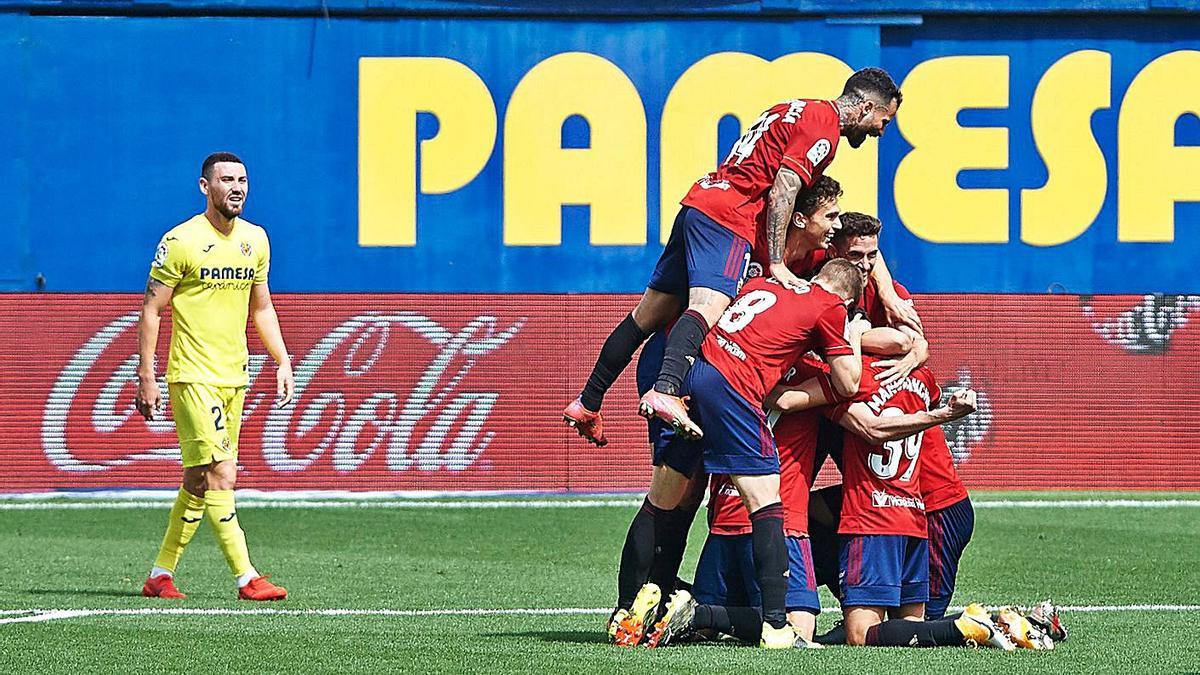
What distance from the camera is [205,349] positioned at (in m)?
9.43

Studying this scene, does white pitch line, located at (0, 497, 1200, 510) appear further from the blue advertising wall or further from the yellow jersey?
the yellow jersey

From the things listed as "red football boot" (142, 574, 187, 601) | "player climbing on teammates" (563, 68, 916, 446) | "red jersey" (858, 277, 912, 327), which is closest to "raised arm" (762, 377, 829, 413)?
"player climbing on teammates" (563, 68, 916, 446)

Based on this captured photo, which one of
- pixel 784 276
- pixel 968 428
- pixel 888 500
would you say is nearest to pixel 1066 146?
pixel 968 428

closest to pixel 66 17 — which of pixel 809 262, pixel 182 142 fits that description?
pixel 182 142

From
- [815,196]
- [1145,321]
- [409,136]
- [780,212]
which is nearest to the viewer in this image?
[780,212]

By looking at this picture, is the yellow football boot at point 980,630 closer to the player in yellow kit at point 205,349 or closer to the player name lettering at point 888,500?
the player name lettering at point 888,500

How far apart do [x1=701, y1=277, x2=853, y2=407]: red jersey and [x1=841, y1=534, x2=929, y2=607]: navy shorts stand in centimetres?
71

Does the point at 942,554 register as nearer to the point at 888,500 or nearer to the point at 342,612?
the point at 888,500

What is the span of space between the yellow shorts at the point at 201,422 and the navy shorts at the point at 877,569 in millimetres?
3295

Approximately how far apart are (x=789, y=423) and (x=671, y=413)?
2.50ft

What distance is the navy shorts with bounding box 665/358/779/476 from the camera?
23.2 feet

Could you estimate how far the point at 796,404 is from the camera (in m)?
7.49

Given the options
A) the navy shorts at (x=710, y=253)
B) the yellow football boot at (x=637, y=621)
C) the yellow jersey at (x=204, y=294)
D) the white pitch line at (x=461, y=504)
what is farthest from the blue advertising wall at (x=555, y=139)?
the yellow football boot at (x=637, y=621)

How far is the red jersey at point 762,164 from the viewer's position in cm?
775
